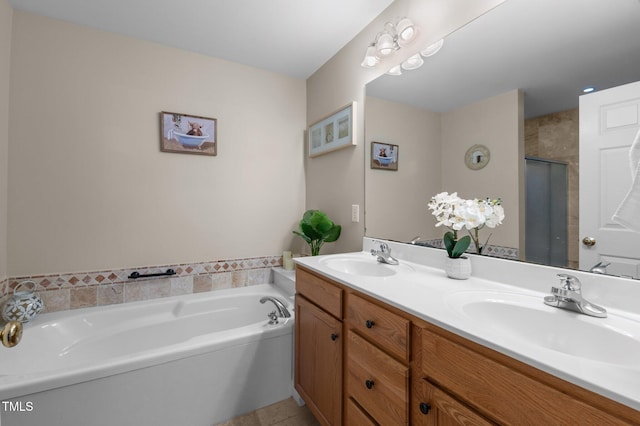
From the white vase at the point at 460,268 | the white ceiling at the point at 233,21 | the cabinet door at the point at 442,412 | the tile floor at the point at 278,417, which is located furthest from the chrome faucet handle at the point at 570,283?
the white ceiling at the point at 233,21

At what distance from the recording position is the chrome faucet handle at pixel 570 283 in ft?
2.74

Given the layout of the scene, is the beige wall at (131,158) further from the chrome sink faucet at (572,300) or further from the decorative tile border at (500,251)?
the chrome sink faucet at (572,300)

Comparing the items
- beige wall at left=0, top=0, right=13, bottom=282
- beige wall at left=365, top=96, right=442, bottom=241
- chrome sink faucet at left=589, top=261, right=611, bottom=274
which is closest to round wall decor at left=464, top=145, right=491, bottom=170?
beige wall at left=365, top=96, right=442, bottom=241

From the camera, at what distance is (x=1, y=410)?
1.12 m

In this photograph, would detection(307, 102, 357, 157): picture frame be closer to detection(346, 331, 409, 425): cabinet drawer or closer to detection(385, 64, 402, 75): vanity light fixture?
detection(385, 64, 402, 75): vanity light fixture

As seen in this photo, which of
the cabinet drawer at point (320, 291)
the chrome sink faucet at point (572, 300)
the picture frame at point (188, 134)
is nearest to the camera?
the chrome sink faucet at point (572, 300)

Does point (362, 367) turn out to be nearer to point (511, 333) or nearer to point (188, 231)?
point (511, 333)

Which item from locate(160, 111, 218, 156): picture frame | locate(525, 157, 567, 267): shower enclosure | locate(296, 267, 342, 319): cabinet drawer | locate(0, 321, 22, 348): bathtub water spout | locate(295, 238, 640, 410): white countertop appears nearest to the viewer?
locate(295, 238, 640, 410): white countertop

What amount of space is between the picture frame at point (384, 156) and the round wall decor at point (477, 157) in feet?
1.44

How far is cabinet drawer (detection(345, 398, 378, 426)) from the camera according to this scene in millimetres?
1048

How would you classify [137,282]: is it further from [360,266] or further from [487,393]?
[487,393]

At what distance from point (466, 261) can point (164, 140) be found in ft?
7.02

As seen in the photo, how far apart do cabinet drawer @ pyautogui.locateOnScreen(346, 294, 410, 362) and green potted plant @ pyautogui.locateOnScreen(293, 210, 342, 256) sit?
98 centimetres

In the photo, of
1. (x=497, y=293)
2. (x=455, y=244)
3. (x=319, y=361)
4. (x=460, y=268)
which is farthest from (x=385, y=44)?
(x=319, y=361)
